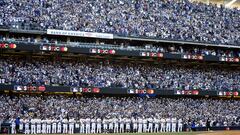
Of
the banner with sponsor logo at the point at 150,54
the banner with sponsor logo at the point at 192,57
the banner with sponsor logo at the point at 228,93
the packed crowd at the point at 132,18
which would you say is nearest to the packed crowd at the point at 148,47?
the banner with sponsor logo at the point at 150,54

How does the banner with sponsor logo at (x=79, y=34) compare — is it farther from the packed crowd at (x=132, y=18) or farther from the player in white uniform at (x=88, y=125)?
the player in white uniform at (x=88, y=125)

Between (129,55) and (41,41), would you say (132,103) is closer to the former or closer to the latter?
(129,55)

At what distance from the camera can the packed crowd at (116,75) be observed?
43656 millimetres

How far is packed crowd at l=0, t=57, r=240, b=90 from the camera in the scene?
43.7 metres

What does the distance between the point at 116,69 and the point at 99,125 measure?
10772mm

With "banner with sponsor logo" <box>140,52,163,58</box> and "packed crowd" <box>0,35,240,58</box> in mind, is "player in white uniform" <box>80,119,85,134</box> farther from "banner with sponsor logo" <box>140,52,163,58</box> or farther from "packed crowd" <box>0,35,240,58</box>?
"banner with sponsor logo" <box>140,52,163,58</box>

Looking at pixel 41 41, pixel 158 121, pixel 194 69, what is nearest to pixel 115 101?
pixel 158 121

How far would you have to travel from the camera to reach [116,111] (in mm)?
43156

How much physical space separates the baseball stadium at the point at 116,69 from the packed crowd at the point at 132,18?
0.40 feet

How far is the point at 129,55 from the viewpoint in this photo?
49156 mm

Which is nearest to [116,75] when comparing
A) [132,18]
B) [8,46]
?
[132,18]

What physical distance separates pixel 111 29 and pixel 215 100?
47.2 feet

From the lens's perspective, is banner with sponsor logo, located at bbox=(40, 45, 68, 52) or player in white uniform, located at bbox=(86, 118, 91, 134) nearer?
player in white uniform, located at bbox=(86, 118, 91, 134)

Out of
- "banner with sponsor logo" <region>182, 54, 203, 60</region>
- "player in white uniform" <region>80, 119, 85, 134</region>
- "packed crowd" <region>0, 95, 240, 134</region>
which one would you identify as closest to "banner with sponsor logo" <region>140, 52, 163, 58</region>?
"banner with sponsor logo" <region>182, 54, 203, 60</region>
